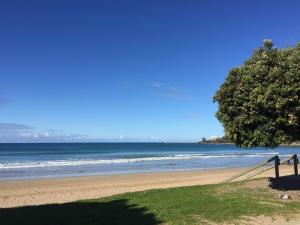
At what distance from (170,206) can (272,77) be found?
5.07 metres

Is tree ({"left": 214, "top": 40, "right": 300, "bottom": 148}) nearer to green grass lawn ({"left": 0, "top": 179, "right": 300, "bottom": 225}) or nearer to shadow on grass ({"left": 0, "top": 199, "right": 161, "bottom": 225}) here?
green grass lawn ({"left": 0, "top": 179, "right": 300, "bottom": 225})

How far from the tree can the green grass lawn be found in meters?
1.89

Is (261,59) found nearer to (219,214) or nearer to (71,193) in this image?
(219,214)

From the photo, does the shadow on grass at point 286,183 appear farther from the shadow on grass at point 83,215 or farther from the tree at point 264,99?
the shadow on grass at point 83,215

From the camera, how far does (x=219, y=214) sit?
35.4 feet

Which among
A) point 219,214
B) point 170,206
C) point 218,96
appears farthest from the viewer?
point 218,96

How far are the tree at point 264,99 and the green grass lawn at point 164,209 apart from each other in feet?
6.21

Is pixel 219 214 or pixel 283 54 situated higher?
pixel 283 54

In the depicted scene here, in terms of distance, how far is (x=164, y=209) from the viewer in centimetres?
1152

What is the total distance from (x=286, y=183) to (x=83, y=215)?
880cm

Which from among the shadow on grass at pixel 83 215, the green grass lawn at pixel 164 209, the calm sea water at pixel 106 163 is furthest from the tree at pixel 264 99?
the calm sea water at pixel 106 163

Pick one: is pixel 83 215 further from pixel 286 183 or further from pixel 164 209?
pixel 286 183

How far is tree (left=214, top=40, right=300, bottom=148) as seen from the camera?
1255 centimetres

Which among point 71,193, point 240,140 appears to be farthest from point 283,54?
point 71,193
